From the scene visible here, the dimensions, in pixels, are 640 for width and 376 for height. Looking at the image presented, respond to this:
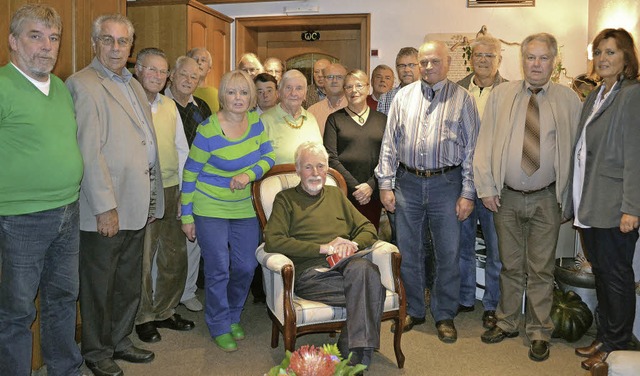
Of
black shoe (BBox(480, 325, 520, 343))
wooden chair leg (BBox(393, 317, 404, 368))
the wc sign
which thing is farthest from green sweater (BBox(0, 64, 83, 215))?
the wc sign

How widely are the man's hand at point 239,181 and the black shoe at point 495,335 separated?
5.25 feet

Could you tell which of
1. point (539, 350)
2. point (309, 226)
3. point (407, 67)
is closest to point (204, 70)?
point (407, 67)

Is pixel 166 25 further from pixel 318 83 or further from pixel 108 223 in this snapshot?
pixel 108 223

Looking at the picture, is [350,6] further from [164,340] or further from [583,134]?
[164,340]

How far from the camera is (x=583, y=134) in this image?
9.80 ft

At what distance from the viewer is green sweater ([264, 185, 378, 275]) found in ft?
9.72

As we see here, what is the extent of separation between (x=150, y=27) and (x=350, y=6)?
2.11 m

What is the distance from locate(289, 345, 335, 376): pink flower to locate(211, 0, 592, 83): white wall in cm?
507

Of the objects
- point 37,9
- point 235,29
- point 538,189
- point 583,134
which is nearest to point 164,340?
point 37,9

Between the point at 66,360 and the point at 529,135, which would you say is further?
the point at 529,135

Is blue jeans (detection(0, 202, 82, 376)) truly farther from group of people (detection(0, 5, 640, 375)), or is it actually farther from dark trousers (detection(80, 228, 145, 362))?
dark trousers (detection(80, 228, 145, 362))

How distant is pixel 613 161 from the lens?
2854mm

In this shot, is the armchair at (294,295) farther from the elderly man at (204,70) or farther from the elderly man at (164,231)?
the elderly man at (204,70)

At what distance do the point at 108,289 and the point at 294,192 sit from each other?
3.38ft
